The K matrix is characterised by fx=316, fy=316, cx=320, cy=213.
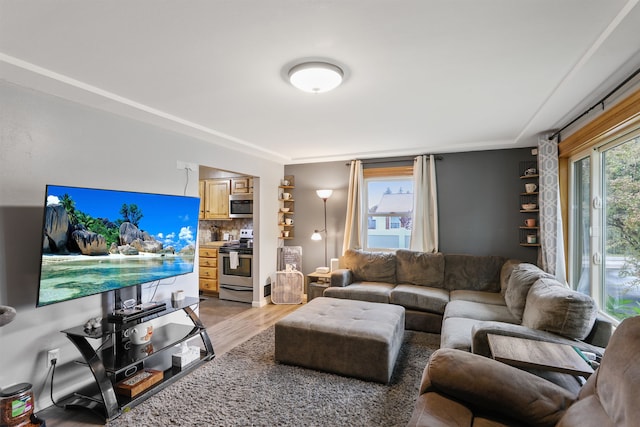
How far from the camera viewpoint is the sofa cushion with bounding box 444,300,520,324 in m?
2.93

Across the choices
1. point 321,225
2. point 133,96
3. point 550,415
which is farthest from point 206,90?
point 321,225

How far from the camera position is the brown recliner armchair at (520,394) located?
117 cm

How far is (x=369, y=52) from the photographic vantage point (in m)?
1.88

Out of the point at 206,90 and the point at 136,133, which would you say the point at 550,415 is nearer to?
the point at 206,90

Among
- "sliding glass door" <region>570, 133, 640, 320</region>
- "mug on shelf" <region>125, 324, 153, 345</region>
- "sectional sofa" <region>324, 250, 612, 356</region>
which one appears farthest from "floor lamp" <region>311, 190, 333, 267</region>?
"sliding glass door" <region>570, 133, 640, 320</region>

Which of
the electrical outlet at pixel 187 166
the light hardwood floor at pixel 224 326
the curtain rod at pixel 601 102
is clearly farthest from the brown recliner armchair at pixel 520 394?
the electrical outlet at pixel 187 166

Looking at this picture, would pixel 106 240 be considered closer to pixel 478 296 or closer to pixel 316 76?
pixel 316 76

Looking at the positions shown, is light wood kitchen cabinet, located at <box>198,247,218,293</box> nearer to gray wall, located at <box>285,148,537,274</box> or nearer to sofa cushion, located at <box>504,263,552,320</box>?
gray wall, located at <box>285,148,537,274</box>

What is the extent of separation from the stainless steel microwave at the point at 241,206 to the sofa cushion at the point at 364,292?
2.06 metres

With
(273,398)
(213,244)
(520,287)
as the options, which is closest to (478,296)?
(520,287)

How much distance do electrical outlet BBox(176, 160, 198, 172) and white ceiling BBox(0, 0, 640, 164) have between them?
1.27 feet

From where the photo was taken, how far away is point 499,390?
142cm

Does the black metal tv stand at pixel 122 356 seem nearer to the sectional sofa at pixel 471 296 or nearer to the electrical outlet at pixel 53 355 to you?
the electrical outlet at pixel 53 355

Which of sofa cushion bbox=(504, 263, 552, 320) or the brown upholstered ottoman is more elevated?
sofa cushion bbox=(504, 263, 552, 320)
